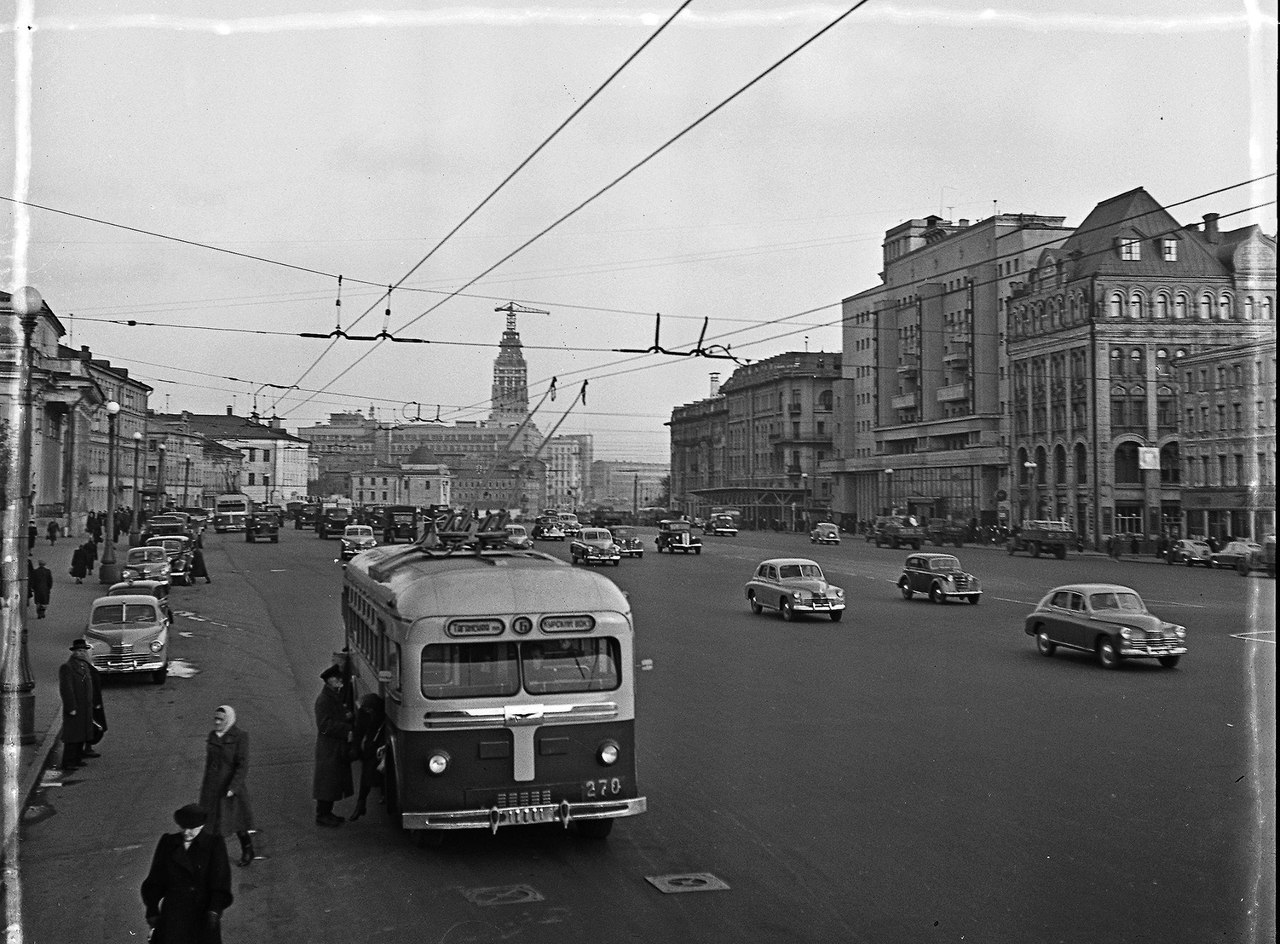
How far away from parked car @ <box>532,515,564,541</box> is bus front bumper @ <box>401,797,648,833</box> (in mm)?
66366

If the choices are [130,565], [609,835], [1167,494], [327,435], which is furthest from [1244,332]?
[327,435]

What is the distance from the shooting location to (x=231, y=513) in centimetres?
8288

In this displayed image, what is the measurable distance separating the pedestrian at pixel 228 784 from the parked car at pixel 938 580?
26659 millimetres

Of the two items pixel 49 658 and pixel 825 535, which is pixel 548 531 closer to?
pixel 825 535

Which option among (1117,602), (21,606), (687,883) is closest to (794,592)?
(1117,602)

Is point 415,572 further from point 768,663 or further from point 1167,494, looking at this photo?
point 1167,494

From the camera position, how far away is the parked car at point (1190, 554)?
5166 cm

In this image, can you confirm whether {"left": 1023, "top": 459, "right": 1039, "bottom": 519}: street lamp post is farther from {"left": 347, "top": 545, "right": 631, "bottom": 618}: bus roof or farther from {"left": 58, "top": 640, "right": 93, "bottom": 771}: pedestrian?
{"left": 347, "top": 545, "right": 631, "bottom": 618}: bus roof

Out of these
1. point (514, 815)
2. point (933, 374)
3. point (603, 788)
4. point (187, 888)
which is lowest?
point (514, 815)

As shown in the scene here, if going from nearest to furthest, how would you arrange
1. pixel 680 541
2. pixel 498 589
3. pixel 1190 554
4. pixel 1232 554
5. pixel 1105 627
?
pixel 498 589 → pixel 1105 627 → pixel 1232 554 → pixel 1190 554 → pixel 680 541

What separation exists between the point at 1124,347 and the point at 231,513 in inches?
2321

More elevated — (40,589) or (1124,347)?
(1124,347)

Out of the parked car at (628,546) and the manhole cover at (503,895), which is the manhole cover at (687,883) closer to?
the manhole cover at (503,895)

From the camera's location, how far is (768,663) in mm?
21281
